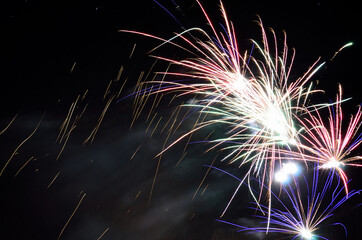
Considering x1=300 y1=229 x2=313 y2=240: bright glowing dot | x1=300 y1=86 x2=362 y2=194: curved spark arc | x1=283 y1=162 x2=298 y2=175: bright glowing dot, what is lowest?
x1=300 y1=229 x2=313 y2=240: bright glowing dot

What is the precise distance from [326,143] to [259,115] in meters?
1.86

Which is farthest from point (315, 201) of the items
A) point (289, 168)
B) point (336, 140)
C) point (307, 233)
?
point (336, 140)

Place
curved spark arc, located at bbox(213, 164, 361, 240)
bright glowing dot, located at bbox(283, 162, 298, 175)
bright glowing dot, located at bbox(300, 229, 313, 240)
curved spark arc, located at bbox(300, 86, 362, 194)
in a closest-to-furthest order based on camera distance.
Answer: curved spark arc, located at bbox(300, 86, 362, 194), curved spark arc, located at bbox(213, 164, 361, 240), bright glowing dot, located at bbox(283, 162, 298, 175), bright glowing dot, located at bbox(300, 229, 313, 240)

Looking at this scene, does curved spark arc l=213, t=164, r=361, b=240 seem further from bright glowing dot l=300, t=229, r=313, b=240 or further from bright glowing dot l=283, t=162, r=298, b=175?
bright glowing dot l=283, t=162, r=298, b=175

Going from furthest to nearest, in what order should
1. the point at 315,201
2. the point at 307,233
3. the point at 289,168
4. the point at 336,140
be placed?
the point at 315,201 < the point at 307,233 < the point at 289,168 < the point at 336,140

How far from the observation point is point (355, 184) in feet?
26.2

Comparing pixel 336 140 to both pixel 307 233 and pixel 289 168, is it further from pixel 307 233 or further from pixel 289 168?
pixel 307 233

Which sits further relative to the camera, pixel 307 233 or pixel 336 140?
pixel 307 233

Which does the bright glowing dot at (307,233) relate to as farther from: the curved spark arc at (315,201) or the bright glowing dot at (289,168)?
the bright glowing dot at (289,168)

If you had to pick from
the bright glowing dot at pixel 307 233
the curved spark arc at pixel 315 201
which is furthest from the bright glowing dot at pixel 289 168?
the bright glowing dot at pixel 307 233

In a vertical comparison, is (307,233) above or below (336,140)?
below

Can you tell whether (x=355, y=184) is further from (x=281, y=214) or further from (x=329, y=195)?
(x=281, y=214)

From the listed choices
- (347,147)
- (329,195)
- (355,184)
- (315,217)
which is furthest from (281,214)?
(347,147)

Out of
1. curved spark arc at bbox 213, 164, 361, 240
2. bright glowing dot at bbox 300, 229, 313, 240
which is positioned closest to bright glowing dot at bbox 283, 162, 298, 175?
curved spark arc at bbox 213, 164, 361, 240
